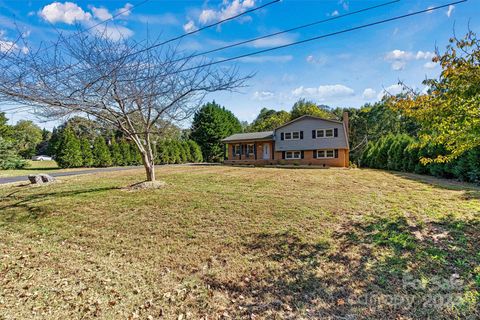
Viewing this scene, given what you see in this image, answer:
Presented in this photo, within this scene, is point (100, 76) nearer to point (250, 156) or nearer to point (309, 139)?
point (309, 139)

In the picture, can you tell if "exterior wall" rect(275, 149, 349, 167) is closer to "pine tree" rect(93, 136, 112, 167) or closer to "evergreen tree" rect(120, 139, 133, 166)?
"evergreen tree" rect(120, 139, 133, 166)

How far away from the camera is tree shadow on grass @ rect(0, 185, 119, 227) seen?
21.6ft

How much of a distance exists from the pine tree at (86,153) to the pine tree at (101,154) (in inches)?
18.6

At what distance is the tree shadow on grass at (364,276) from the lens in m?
2.98

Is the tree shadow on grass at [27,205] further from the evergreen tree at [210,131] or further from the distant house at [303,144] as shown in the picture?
the evergreen tree at [210,131]

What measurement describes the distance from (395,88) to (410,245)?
10.2ft

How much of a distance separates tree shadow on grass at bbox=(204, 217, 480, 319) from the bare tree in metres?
4.76

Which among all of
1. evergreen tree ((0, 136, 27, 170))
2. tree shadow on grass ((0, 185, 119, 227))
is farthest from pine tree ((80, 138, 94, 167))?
tree shadow on grass ((0, 185, 119, 227))

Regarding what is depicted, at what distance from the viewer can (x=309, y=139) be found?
22.5 metres

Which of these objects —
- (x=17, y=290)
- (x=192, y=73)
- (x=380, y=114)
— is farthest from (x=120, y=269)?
(x=380, y=114)

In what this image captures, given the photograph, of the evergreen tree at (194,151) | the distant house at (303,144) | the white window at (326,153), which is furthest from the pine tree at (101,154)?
the white window at (326,153)

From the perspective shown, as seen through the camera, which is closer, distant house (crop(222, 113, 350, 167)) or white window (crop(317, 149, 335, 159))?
distant house (crop(222, 113, 350, 167))

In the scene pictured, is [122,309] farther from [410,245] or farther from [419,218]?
[419,218]

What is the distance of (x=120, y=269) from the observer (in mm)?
4043
